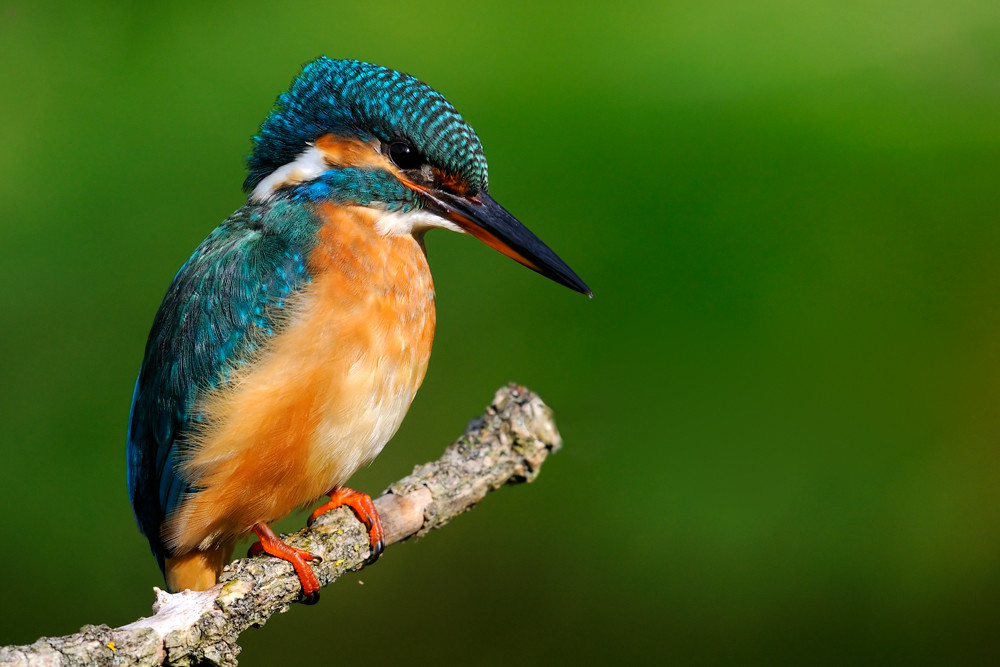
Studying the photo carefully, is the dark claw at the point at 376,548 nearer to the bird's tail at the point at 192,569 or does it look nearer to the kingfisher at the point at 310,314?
the kingfisher at the point at 310,314

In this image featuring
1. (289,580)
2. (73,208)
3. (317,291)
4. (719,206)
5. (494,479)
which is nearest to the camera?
(289,580)

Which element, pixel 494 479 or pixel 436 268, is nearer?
pixel 494 479

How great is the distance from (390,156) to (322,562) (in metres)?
0.73

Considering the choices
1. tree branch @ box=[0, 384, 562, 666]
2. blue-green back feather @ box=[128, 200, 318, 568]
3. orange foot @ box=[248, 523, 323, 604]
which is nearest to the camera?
tree branch @ box=[0, 384, 562, 666]

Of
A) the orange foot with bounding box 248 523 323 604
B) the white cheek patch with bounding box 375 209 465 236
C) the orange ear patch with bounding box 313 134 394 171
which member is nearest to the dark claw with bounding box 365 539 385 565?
the orange foot with bounding box 248 523 323 604

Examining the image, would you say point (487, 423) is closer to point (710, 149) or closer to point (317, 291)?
point (317, 291)

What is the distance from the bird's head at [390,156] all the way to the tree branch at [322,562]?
32cm

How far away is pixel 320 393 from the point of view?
5.07 feet

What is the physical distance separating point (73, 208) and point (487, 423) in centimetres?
200

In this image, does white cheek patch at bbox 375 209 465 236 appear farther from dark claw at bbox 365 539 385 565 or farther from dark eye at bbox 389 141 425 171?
dark claw at bbox 365 539 385 565

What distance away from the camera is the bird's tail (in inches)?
69.1

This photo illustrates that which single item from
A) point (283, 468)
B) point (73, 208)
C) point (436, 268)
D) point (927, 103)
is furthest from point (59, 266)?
point (927, 103)

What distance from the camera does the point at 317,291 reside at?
157 cm

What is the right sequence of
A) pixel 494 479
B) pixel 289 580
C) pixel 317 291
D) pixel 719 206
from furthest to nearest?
pixel 719 206, pixel 494 479, pixel 317 291, pixel 289 580
